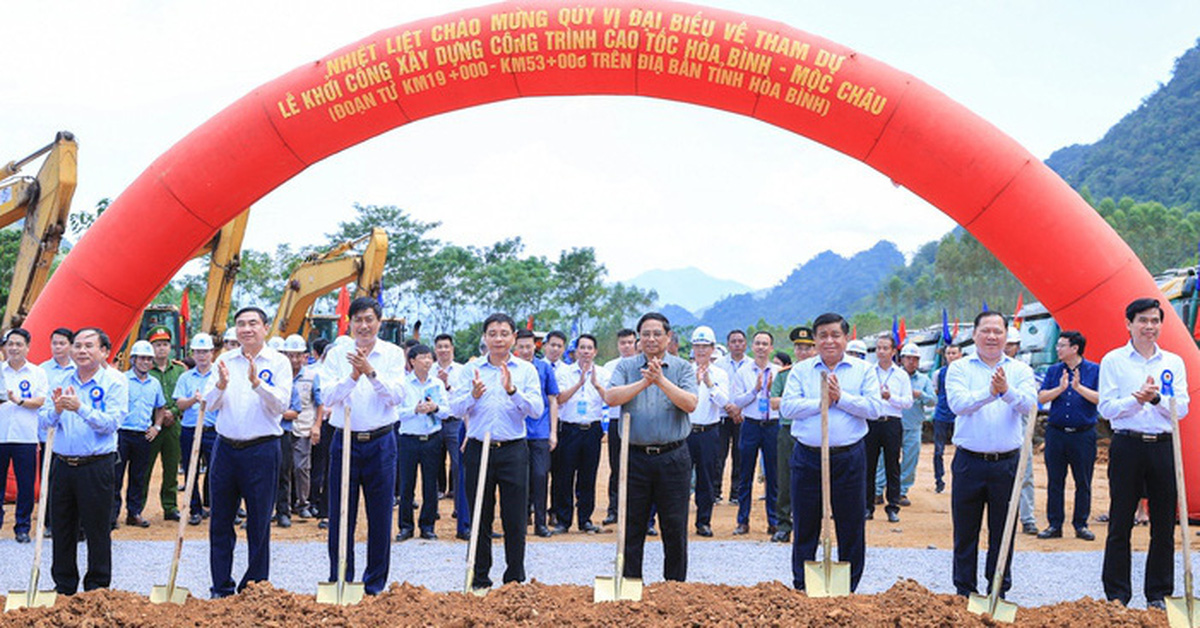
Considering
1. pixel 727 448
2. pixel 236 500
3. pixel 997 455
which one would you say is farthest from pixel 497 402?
pixel 727 448

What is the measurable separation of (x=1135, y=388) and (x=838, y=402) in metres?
1.60

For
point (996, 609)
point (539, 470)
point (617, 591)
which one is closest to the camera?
point (996, 609)

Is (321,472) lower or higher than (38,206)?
lower

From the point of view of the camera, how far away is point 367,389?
18.7 ft

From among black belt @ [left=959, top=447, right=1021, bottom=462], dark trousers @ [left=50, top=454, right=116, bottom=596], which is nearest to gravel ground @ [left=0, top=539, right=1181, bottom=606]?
dark trousers @ [left=50, top=454, right=116, bottom=596]

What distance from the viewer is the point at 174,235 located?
8500mm

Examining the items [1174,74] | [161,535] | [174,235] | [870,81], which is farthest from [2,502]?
[1174,74]

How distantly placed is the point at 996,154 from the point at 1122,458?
2969 mm

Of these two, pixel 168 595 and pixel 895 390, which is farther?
pixel 895 390

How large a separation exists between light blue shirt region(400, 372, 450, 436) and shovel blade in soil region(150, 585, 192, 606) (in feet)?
11.7

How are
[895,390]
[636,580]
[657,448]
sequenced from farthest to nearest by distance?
[895,390] → [657,448] → [636,580]

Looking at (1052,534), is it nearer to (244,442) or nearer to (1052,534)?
(1052,534)

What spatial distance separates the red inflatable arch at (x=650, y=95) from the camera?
301 inches

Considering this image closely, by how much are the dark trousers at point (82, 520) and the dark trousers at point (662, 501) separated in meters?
2.84
